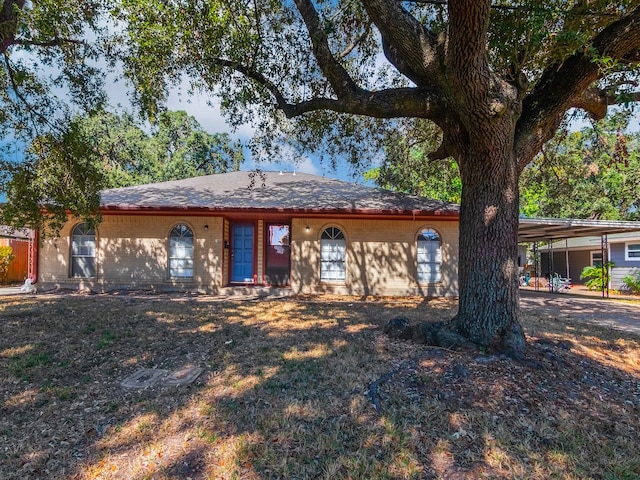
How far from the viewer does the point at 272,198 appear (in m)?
11.5

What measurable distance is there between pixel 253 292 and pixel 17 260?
1042 cm

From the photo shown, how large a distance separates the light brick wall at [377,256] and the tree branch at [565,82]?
6375 mm

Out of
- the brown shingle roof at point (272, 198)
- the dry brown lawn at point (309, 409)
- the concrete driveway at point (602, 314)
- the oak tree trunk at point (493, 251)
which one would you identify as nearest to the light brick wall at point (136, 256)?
the brown shingle roof at point (272, 198)

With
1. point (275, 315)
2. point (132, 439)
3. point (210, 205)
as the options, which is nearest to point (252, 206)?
point (210, 205)

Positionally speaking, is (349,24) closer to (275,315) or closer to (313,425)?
(275,315)

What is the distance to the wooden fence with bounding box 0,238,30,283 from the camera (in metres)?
13.6

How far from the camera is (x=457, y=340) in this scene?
14.6 feet

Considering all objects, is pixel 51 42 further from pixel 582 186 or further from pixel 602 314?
pixel 582 186

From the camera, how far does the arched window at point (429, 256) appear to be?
1128 cm

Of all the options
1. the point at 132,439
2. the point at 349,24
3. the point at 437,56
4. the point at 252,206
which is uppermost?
the point at 349,24

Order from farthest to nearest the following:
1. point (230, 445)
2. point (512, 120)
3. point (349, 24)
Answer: point (349, 24) < point (512, 120) < point (230, 445)

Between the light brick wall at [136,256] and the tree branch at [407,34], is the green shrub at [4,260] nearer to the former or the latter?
the light brick wall at [136,256]

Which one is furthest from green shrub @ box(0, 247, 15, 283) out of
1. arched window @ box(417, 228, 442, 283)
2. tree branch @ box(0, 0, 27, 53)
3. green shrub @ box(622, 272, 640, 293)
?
green shrub @ box(622, 272, 640, 293)

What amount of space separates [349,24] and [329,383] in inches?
267
